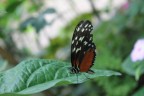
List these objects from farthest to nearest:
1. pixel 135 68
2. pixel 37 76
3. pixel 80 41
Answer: pixel 135 68 → pixel 80 41 → pixel 37 76

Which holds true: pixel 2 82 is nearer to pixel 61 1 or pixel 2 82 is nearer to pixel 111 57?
pixel 111 57

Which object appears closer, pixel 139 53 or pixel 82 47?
pixel 82 47

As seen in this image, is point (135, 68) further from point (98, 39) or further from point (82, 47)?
point (98, 39)

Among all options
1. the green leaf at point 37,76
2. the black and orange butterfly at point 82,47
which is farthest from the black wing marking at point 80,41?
the green leaf at point 37,76

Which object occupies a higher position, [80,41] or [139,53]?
[80,41]

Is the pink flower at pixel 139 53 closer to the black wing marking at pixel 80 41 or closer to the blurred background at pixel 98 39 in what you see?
the blurred background at pixel 98 39

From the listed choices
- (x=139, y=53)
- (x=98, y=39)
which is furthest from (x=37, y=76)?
(x=98, y=39)

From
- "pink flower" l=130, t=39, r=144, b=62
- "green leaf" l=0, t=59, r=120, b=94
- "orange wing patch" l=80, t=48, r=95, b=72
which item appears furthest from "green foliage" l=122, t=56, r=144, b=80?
"green leaf" l=0, t=59, r=120, b=94
